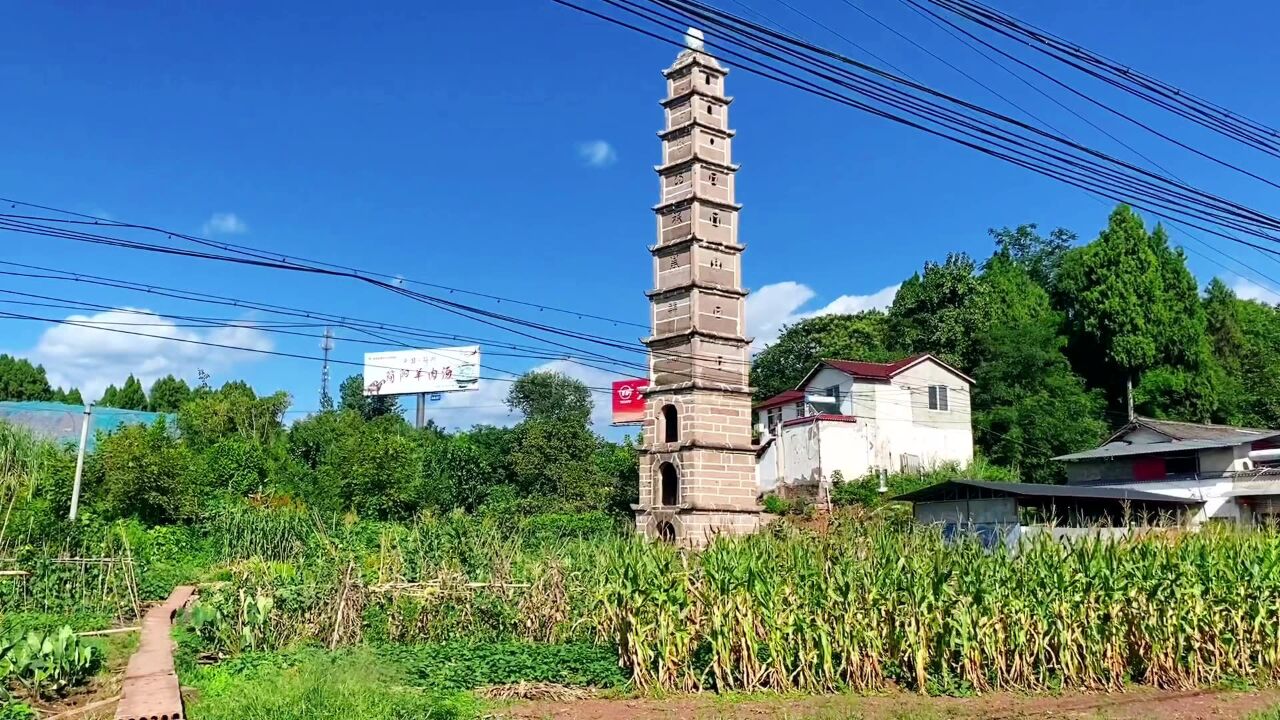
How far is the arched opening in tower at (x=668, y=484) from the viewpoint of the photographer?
27.9 m

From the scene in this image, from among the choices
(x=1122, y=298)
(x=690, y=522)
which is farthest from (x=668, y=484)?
(x=1122, y=298)

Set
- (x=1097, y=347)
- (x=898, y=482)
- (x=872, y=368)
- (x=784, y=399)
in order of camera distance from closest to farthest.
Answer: (x=898, y=482), (x=872, y=368), (x=784, y=399), (x=1097, y=347)

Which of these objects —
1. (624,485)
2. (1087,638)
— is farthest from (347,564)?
(624,485)

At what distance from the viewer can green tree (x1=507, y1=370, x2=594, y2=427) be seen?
168 ft

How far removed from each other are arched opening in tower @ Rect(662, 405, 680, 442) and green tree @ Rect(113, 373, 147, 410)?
143ft

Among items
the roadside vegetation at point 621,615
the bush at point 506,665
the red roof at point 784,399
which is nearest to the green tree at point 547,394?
the red roof at point 784,399

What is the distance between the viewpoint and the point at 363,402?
61344 millimetres

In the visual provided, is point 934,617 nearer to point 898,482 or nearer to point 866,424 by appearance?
point 898,482

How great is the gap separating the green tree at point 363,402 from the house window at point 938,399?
1250 inches

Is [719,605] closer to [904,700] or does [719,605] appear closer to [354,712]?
[904,700]

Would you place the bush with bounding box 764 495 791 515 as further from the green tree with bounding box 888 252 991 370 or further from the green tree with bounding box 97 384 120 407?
the green tree with bounding box 97 384 120 407

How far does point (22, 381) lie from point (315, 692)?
198 ft

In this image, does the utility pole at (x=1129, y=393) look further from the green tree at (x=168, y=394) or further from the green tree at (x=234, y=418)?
the green tree at (x=168, y=394)

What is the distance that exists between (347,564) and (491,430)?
2626 cm
